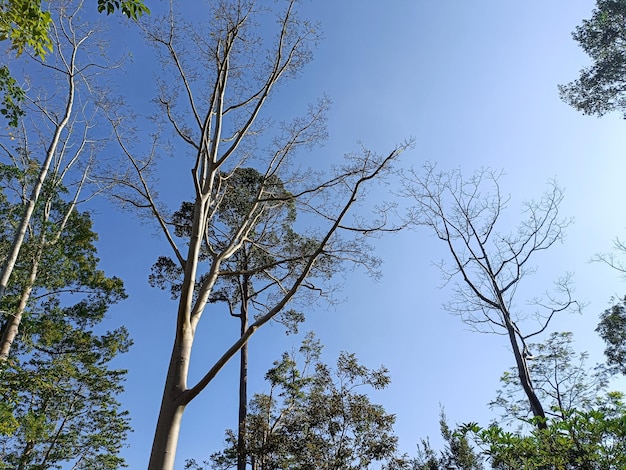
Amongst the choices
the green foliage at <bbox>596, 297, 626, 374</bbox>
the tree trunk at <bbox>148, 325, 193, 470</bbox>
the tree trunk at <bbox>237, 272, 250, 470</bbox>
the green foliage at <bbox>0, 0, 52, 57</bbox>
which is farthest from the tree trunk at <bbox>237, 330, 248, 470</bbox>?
the green foliage at <bbox>596, 297, 626, 374</bbox>

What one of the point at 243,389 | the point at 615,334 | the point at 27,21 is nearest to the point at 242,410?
the point at 243,389

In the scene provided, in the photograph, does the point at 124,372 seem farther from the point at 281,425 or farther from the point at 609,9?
the point at 609,9

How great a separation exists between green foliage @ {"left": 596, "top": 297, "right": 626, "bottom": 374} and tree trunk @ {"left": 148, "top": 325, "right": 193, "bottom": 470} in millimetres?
16491

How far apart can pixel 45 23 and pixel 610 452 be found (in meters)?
4.86

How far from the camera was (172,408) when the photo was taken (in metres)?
2.96

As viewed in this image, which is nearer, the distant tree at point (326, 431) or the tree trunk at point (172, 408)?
the tree trunk at point (172, 408)

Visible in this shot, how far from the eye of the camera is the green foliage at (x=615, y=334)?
14.6 metres

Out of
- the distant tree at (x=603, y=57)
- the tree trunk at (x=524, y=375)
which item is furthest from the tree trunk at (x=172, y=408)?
the distant tree at (x=603, y=57)

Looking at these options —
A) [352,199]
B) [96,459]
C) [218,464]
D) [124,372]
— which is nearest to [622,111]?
[352,199]

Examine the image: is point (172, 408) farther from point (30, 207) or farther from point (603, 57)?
point (603, 57)

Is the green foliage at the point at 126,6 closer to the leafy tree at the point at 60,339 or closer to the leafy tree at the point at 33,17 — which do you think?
the leafy tree at the point at 33,17

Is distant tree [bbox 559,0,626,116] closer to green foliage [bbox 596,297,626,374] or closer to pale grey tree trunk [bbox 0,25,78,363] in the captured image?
green foliage [bbox 596,297,626,374]

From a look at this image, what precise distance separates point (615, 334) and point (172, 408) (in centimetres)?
1686

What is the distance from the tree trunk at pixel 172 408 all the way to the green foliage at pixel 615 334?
16.5 metres
